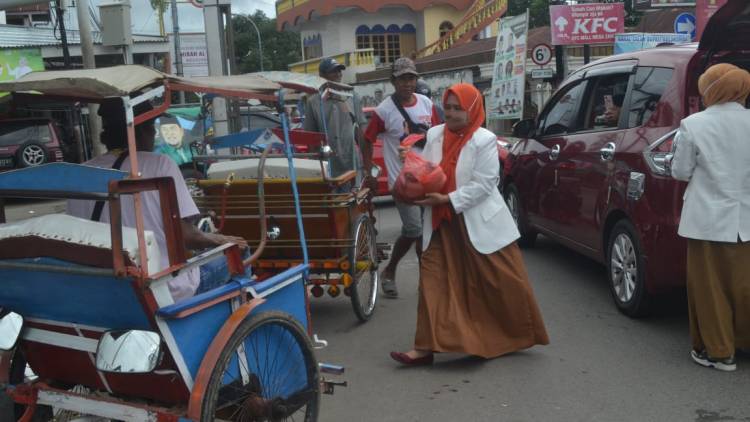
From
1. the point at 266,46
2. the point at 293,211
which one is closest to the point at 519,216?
the point at 293,211

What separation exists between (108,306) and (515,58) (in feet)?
42.8

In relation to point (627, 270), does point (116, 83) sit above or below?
above

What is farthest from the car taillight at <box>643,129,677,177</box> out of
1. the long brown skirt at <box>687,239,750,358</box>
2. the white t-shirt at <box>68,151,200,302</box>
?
the white t-shirt at <box>68,151,200,302</box>

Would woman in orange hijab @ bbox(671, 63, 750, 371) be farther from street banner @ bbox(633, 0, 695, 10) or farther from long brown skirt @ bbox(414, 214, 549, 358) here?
street banner @ bbox(633, 0, 695, 10)

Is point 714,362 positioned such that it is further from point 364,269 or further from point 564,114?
point 564,114

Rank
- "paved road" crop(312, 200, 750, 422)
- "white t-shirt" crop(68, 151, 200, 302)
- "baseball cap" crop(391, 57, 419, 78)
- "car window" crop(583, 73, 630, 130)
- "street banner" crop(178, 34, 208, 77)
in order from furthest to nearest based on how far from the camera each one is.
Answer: "street banner" crop(178, 34, 208, 77), "baseball cap" crop(391, 57, 419, 78), "car window" crop(583, 73, 630, 130), "paved road" crop(312, 200, 750, 422), "white t-shirt" crop(68, 151, 200, 302)

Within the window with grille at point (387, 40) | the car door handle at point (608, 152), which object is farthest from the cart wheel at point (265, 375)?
the window with grille at point (387, 40)

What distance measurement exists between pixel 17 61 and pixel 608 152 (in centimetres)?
2461

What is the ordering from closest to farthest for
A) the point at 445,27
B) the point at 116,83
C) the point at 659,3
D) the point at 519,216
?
the point at 116,83 → the point at 519,216 → the point at 659,3 → the point at 445,27

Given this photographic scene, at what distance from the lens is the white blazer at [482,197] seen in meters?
4.82

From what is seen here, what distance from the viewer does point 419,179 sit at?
479 cm

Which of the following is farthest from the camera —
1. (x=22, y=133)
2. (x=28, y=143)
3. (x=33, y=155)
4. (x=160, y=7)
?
(x=160, y=7)

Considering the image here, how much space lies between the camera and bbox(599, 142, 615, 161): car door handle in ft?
19.1

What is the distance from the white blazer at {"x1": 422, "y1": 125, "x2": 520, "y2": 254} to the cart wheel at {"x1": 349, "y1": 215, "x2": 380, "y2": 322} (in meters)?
1.09
